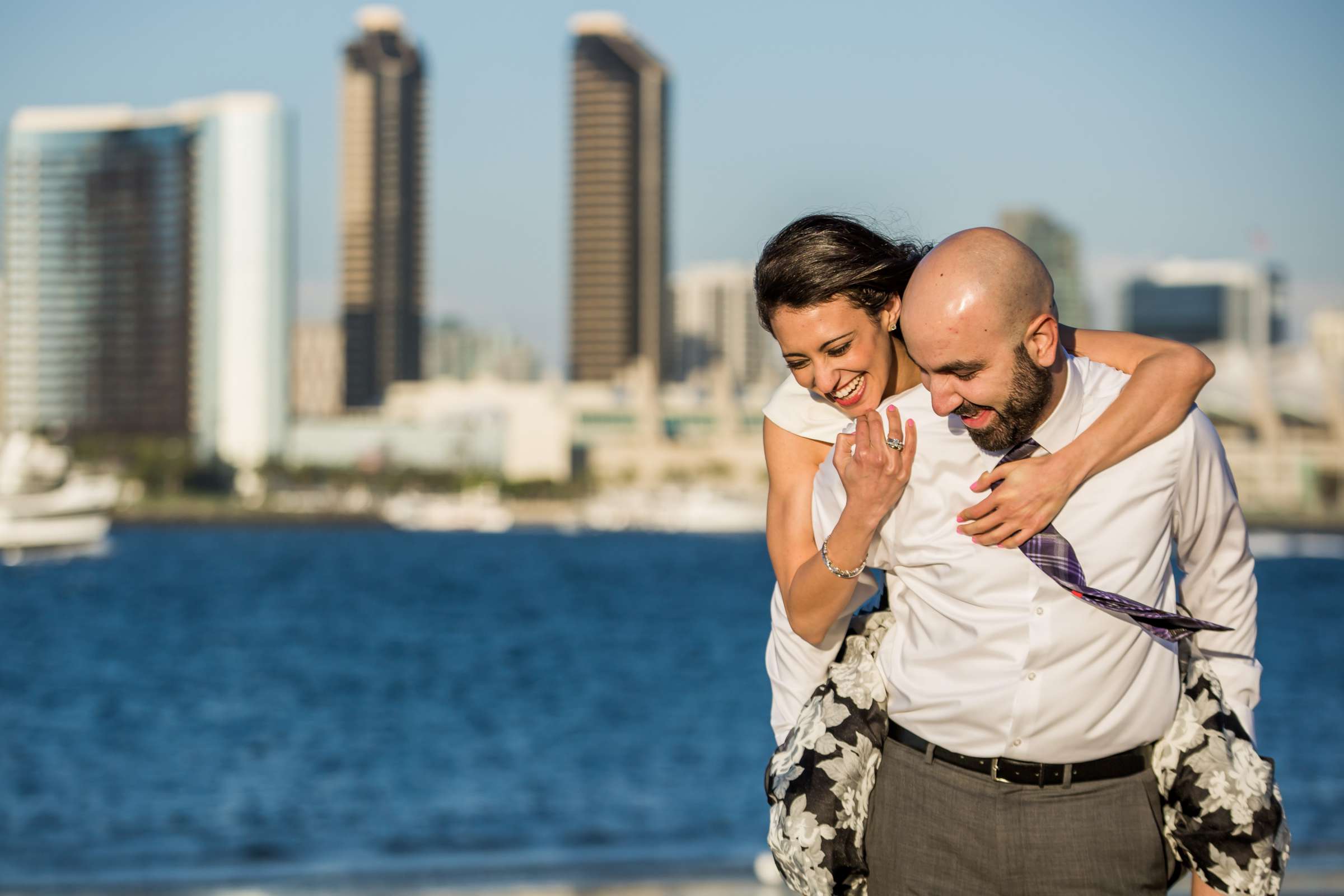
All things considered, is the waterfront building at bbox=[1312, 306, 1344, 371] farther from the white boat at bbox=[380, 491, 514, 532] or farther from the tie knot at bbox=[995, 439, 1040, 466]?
the tie knot at bbox=[995, 439, 1040, 466]

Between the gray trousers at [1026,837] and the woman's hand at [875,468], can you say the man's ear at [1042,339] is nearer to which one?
the woman's hand at [875,468]

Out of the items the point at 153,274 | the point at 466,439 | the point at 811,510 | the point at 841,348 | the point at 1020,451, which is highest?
the point at 153,274

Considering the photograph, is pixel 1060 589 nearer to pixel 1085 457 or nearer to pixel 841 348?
pixel 1085 457

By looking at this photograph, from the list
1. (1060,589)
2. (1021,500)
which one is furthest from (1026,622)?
(1021,500)

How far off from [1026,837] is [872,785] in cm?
21

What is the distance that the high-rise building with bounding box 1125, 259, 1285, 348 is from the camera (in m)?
111

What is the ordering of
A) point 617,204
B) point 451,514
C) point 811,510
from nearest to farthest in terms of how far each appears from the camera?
point 811,510 → point 451,514 → point 617,204

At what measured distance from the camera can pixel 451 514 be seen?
93750 mm

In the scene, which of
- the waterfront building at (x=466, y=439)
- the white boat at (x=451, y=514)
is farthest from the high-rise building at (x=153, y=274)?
the white boat at (x=451, y=514)

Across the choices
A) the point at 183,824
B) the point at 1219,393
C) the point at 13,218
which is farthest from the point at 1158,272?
the point at 183,824

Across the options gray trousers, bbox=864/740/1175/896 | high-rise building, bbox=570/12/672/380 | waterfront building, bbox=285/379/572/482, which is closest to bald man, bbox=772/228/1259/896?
gray trousers, bbox=864/740/1175/896

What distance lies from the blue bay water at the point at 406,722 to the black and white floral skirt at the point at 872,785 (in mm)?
2825

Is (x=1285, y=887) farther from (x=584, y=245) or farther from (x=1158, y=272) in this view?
(x=584, y=245)

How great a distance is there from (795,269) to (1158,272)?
119729mm
